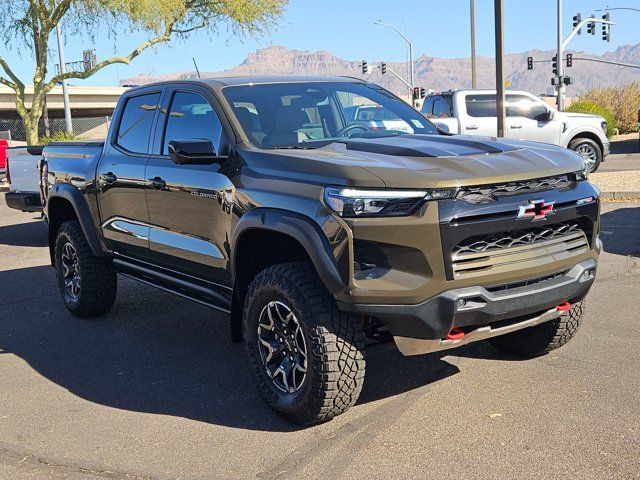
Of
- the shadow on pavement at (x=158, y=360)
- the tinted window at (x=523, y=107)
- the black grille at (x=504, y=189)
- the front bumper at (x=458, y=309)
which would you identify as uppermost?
the black grille at (x=504, y=189)

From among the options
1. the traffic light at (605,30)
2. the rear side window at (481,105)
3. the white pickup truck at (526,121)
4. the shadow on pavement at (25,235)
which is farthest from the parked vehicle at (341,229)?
the traffic light at (605,30)

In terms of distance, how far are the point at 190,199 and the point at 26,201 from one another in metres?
7.24

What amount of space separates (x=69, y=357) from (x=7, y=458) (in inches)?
68.5

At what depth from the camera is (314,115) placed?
204 inches

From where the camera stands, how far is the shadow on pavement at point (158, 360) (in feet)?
15.5

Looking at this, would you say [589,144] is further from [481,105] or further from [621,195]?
[621,195]

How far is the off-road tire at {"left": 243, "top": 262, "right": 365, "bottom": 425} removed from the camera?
401 cm

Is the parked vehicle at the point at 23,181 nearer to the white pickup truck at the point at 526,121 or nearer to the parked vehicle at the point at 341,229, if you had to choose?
the parked vehicle at the point at 341,229

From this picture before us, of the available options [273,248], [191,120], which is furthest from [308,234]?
[191,120]

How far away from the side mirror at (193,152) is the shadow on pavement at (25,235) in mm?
7224

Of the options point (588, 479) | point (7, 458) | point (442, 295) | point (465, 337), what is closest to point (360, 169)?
point (442, 295)

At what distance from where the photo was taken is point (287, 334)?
14.2 feet

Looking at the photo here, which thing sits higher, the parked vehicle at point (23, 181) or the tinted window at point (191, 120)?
the tinted window at point (191, 120)

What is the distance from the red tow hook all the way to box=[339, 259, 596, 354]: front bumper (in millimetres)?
35
